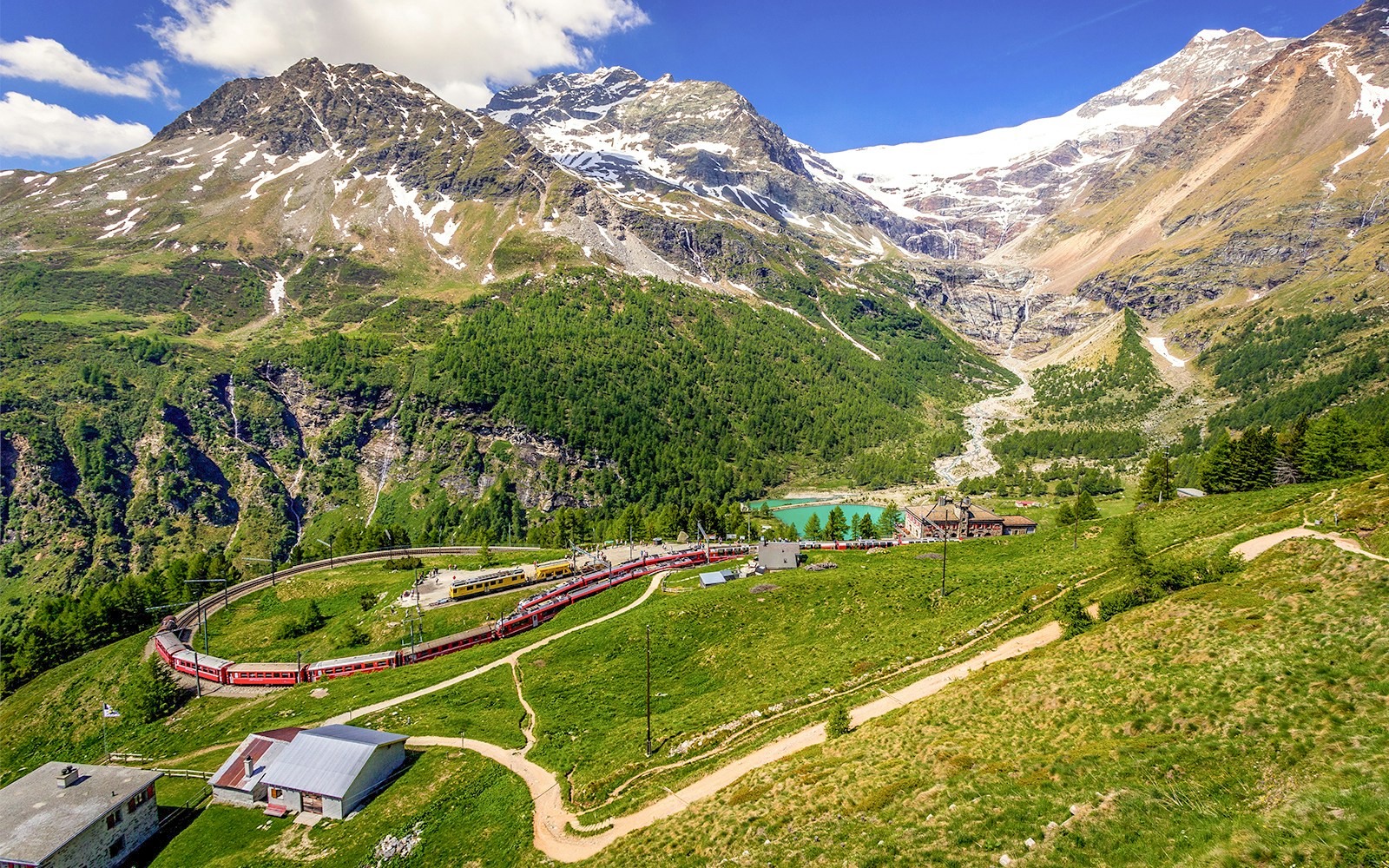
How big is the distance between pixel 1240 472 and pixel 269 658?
4784 inches

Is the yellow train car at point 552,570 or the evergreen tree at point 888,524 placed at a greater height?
the yellow train car at point 552,570

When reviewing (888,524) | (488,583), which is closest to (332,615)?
Result: (488,583)

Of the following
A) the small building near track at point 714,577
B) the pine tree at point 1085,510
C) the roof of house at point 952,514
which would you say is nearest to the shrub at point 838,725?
the small building near track at point 714,577

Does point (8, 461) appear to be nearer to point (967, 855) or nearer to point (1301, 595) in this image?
point (967, 855)

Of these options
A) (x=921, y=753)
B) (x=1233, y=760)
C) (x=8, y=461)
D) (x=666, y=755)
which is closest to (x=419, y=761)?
(x=666, y=755)

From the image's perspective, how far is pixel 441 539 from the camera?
461ft

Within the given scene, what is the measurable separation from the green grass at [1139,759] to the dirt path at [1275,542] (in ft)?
5.61

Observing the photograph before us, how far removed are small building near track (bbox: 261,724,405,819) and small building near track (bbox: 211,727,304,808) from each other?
3.13 feet

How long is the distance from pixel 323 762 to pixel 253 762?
7.52 meters

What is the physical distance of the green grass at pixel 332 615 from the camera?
7519 centimetres

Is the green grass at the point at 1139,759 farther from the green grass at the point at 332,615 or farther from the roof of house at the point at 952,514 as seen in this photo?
the roof of house at the point at 952,514

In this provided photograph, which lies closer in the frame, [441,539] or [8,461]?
[441,539]

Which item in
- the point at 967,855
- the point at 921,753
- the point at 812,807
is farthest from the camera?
the point at 921,753

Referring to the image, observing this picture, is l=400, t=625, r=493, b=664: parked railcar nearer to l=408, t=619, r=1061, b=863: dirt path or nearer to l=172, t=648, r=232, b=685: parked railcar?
l=172, t=648, r=232, b=685: parked railcar
